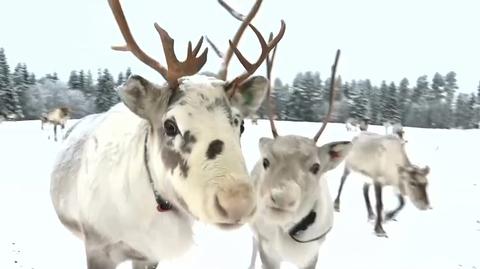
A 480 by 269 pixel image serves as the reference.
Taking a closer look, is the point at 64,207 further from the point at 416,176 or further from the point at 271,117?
the point at 416,176

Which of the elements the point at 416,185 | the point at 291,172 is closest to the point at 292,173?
the point at 291,172

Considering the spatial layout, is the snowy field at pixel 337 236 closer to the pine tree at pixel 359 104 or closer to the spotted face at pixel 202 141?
the spotted face at pixel 202 141

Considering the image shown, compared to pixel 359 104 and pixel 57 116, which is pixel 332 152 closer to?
pixel 57 116

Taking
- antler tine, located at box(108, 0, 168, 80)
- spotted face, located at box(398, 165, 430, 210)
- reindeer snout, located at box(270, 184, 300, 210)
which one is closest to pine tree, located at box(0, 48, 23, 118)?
spotted face, located at box(398, 165, 430, 210)

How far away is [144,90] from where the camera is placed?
2.81 meters

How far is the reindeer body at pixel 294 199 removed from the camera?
4.22m

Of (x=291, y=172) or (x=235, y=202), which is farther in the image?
(x=291, y=172)

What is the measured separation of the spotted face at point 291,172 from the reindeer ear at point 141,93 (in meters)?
1.58

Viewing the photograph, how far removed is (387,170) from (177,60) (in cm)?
857

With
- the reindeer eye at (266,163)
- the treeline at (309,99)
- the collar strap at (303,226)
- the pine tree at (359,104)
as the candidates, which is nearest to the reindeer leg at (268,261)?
the collar strap at (303,226)

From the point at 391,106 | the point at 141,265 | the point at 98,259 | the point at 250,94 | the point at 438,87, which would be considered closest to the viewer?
the point at 250,94

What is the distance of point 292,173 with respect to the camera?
4359 millimetres

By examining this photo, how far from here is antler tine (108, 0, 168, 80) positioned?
3090mm

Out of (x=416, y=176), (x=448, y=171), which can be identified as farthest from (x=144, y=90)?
(x=448, y=171)
